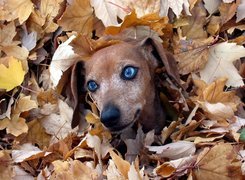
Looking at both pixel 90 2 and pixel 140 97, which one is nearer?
pixel 140 97

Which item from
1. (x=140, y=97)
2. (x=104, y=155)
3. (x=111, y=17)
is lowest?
(x=104, y=155)

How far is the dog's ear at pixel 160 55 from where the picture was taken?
2.79 metres

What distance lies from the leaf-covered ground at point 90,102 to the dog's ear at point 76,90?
27 millimetres

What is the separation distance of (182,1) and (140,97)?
60cm

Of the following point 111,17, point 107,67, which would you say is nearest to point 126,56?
point 107,67

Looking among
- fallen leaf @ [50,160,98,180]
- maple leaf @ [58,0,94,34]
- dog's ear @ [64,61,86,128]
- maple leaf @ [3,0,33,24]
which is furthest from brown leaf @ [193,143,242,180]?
maple leaf @ [3,0,33,24]

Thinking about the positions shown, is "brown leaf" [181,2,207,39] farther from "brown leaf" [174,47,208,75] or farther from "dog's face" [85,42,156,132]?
"dog's face" [85,42,156,132]

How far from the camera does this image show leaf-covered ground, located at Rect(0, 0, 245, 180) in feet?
8.64

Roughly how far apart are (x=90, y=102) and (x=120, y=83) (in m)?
0.40

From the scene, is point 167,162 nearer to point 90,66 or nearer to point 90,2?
point 90,66

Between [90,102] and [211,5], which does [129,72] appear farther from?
[211,5]

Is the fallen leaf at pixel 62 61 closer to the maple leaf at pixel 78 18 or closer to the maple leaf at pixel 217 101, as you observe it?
the maple leaf at pixel 78 18

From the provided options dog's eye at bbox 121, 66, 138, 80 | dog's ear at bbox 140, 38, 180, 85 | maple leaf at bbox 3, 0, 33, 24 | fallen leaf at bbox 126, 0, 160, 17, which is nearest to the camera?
dog's eye at bbox 121, 66, 138, 80

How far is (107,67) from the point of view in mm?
2680
